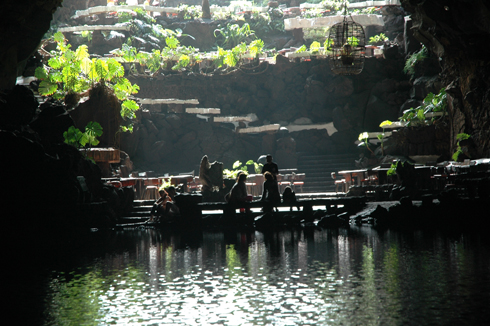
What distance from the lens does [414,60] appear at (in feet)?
75.9

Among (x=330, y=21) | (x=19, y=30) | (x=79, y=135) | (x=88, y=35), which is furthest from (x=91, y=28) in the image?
(x=79, y=135)

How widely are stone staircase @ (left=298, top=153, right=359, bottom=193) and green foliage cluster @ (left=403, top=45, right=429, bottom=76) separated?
16.6 feet

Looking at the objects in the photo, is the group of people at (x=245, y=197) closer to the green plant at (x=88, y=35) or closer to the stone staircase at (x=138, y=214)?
the stone staircase at (x=138, y=214)

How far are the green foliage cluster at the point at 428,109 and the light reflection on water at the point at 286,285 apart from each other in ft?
39.3

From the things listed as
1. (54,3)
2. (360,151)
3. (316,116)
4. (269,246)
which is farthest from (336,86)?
(269,246)

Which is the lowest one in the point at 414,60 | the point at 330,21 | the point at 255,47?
the point at 414,60

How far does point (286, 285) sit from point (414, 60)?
20611 mm

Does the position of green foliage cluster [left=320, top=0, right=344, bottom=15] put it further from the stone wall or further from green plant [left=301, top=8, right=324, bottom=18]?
the stone wall

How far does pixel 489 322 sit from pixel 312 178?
19.2 metres

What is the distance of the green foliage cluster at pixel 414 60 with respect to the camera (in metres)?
22.9

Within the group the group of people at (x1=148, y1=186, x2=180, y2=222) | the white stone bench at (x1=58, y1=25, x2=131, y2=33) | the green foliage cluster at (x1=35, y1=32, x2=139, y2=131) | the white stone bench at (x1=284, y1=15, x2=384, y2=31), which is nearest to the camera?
the group of people at (x1=148, y1=186, x2=180, y2=222)

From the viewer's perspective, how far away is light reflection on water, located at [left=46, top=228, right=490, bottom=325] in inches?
159

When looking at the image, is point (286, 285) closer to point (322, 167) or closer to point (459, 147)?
point (459, 147)

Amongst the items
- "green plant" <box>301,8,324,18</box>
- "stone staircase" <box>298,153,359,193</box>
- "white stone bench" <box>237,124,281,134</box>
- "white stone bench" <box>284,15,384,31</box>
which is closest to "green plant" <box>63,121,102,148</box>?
"stone staircase" <box>298,153,359,193</box>
